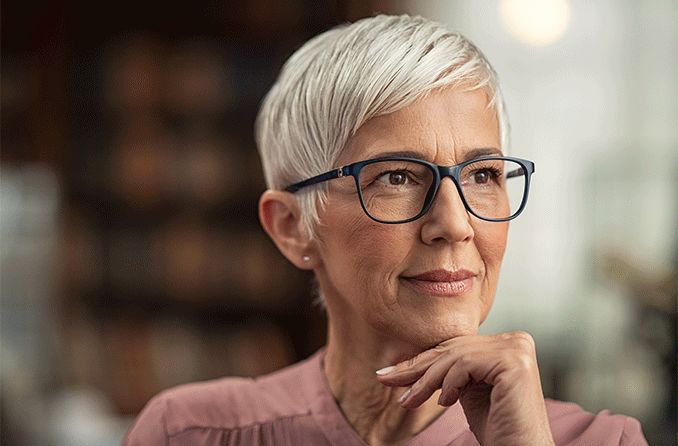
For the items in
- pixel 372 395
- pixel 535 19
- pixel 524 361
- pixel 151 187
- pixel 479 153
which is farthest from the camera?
pixel 151 187

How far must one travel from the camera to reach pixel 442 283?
114 cm

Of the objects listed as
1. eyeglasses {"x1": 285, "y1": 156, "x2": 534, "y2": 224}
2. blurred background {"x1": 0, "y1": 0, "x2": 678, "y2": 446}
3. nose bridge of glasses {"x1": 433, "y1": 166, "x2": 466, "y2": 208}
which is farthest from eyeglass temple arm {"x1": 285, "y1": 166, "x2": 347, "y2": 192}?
blurred background {"x1": 0, "y1": 0, "x2": 678, "y2": 446}

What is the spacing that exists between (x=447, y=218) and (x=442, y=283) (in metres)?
0.09

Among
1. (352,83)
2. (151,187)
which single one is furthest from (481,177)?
(151,187)

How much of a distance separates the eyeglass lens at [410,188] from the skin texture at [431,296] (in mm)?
16

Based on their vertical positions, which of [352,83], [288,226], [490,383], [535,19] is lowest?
[490,383]

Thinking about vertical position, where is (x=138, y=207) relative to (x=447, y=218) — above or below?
below

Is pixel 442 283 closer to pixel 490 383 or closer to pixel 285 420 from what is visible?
pixel 490 383

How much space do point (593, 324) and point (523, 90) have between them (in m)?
0.99

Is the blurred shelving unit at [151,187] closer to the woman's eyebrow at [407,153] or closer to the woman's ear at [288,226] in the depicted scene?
the woman's ear at [288,226]

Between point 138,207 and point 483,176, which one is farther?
point 138,207

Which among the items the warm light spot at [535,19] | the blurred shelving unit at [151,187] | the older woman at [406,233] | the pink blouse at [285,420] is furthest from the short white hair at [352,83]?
the blurred shelving unit at [151,187]

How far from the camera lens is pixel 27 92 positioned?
4281mm

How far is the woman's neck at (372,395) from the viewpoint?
49.9 inches
